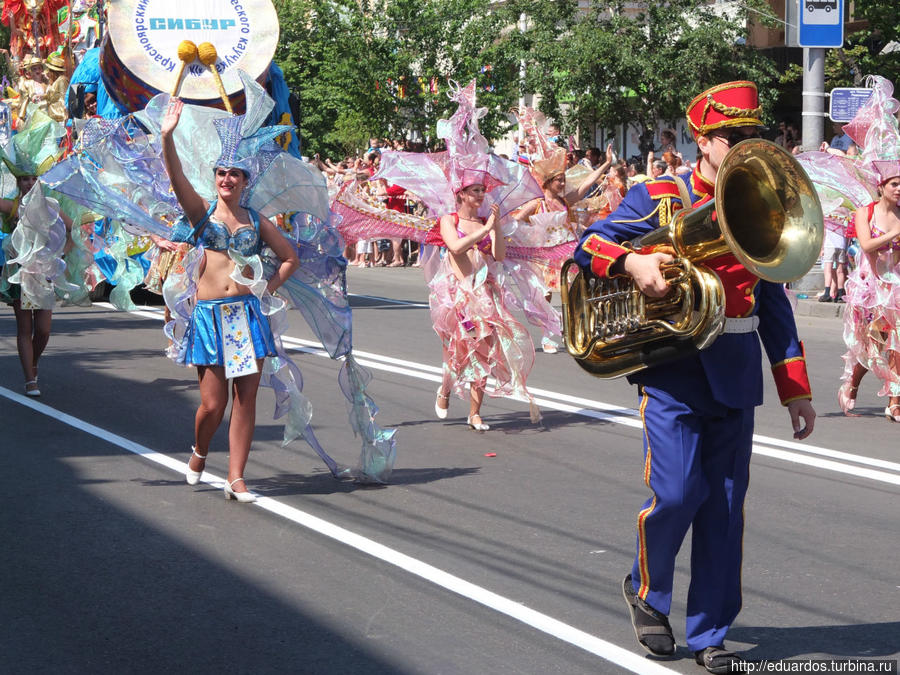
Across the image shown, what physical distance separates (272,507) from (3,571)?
1570mm

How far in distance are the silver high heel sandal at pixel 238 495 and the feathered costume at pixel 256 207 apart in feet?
1.98

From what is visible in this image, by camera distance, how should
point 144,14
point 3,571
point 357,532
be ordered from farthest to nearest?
point 144,14
point 357,532
point 3,571

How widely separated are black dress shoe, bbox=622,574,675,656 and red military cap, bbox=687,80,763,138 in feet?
5.48

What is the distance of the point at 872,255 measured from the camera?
9.63m

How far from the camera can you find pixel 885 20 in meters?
22.5

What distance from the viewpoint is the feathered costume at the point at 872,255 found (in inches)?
376

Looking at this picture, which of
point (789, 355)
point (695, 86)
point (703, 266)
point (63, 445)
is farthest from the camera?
point (695, 86)

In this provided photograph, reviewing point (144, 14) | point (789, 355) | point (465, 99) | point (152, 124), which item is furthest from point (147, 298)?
point (789, 355)

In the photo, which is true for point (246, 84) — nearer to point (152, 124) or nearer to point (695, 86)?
point (152, 124)

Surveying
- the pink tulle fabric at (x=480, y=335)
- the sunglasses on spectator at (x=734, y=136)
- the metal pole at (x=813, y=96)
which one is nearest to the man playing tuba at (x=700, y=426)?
the sunglasses on spectator at (x=734, y=136)

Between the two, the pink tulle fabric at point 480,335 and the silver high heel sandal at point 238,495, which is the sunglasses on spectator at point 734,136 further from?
the pink tulle fabric at point 480,335

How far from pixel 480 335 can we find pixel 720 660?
4993 mm

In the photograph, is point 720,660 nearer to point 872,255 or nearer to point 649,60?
point 872,255

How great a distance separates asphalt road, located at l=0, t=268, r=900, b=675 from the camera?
4926 mm
